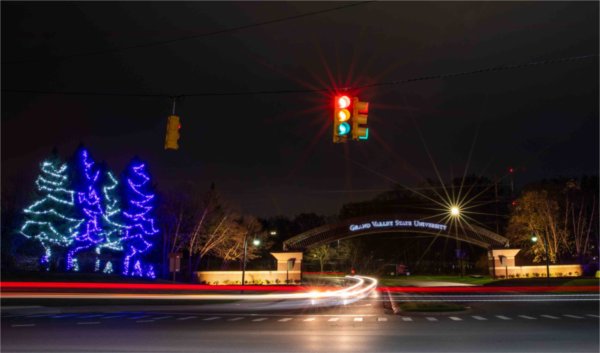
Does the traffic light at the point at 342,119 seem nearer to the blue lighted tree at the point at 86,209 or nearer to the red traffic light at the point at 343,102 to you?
the red traffic light at the point at 343,102

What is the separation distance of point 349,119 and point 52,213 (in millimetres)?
36446

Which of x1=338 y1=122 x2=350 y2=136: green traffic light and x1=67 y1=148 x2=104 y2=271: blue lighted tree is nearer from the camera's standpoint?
x1=338 y1=122 x2=350 y2=136: green traffic light

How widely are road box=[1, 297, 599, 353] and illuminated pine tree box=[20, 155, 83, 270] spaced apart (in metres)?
21.5

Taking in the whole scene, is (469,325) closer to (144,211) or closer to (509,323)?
(509,323)

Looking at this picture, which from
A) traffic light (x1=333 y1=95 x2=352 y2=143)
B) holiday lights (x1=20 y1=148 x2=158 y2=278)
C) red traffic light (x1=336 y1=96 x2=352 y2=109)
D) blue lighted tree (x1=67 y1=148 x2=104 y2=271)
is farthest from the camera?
blue lighted tree (x1=67 y1=148 x2=104 y2=271)

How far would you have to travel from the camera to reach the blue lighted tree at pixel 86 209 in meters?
46.8

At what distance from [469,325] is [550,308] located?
10.2 m

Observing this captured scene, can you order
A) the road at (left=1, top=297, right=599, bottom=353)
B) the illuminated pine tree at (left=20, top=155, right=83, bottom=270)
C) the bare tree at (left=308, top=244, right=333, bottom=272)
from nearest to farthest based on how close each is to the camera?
1. the road at (left=1, top=297, right=599, bottom=353)
2. the illuminated pine tree at (left=20, top=155, right=83, bottom=270)
3. the bare tree at (left=308, top=244, right=333, bottom=272)

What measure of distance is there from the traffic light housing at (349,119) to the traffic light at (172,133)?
504cm

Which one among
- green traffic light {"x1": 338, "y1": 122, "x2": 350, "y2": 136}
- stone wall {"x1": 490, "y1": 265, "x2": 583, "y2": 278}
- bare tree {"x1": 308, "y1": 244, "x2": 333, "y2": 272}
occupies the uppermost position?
green traffic light {"x1": 338, "y1": 122, "x2": 350, "y2": 136}

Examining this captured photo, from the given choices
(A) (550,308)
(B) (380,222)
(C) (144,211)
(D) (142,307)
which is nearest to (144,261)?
(C) (144,211)

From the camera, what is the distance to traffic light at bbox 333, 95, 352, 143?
15.9m

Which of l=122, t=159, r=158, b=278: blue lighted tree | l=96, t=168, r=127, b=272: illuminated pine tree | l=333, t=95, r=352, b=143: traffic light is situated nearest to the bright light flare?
l=333, t=95, r=352, b=143: traffic light

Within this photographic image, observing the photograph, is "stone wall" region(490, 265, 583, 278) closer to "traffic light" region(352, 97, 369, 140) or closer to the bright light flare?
"traffic light" region(352, 97, 369, 140)
